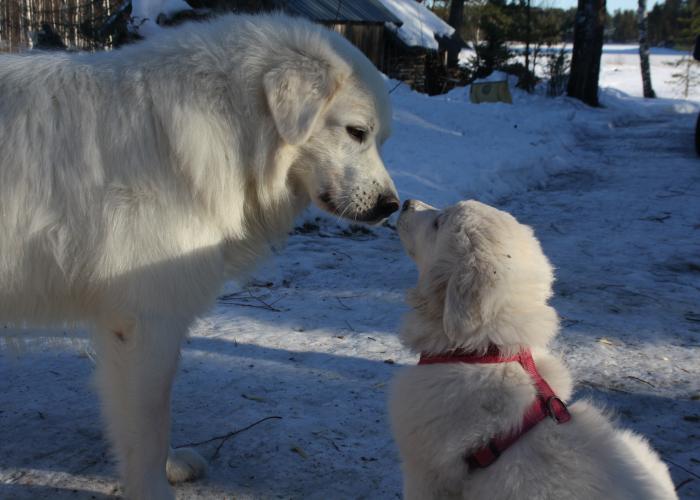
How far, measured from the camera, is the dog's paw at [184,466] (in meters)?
2.91

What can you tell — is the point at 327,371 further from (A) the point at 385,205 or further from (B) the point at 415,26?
(B) the point at 415,26

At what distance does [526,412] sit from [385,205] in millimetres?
1244

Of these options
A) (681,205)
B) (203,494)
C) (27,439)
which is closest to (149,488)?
(203,494)

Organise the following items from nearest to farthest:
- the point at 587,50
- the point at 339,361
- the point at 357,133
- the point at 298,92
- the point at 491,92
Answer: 1. the point at 298,92
2. the point at 357,133
3. the point at 339,361
4. the point at 491,92
5. the point at 587,50

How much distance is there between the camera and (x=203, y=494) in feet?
9.36

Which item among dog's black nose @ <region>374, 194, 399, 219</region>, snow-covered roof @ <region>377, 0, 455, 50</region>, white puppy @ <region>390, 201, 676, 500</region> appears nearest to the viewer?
white puppy @ <region>390, 201, 676, 500</region>

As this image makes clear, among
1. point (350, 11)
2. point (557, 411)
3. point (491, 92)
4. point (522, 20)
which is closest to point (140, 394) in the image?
point (557, 411)

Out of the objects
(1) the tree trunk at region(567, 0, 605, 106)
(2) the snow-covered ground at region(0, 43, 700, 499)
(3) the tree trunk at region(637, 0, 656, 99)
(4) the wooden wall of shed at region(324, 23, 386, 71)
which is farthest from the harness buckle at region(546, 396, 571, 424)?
(3) the tree trunk at region(637, 0, 656, 99)

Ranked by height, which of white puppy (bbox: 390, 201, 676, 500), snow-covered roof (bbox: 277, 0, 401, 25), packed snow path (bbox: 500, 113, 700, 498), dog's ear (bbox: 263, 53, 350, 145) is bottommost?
packed snow path (bbox: 500, 113, 700, 498)

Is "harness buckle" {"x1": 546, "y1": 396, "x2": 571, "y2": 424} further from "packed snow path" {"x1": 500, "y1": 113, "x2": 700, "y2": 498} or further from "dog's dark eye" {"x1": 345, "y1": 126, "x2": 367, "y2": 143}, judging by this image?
"dog's dark eye" {"x1": 345, "y1": 126, "x2": 367, "y2": 143}

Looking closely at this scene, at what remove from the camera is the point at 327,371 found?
385 cm

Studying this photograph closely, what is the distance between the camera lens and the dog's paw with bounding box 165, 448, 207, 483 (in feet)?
9.53

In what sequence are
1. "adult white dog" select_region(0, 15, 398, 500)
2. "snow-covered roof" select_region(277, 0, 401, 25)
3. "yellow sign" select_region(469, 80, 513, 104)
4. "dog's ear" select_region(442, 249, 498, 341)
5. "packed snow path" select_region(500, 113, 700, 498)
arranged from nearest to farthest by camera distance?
1. "dog's ear" select_region(442, 249, 498, 341)
2. "adult white dog" select_region(0, 15, 398, 500)
3. "packed snow path" select_region(500, 113, 700, 498)
4. "yellow sign" select_region(469, 80, 513, 104)
5. "snow-covered roof" select_region(277, 0, 401, 25)

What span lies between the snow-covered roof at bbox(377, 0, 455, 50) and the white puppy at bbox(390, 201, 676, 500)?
2343 cm
